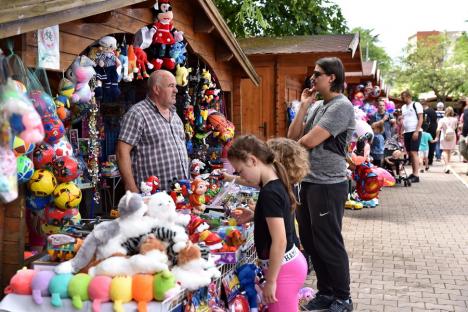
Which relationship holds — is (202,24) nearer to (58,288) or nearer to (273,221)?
(273,221)

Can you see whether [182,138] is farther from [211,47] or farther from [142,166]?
[211,47]

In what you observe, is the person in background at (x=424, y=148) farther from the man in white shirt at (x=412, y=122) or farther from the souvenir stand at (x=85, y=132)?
the souvenir stand at (x=85, y=132)

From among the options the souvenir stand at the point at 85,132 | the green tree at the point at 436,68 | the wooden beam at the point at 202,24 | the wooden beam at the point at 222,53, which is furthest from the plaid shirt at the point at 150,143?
the green tree at the point at 436,68

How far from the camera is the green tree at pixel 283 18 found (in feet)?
56.4

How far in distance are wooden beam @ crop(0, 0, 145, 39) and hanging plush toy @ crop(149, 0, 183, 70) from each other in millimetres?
1575

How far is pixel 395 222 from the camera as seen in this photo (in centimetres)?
894

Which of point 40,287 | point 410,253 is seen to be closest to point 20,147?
point 40,287

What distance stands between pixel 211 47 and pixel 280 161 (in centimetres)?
387

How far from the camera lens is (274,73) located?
11188mm

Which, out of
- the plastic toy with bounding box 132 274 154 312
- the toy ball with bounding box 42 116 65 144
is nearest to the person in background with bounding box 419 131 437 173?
the toy ball with bounding box 42 116 65 144

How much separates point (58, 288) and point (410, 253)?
520 centimetres

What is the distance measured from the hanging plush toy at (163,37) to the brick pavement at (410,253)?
260 cm

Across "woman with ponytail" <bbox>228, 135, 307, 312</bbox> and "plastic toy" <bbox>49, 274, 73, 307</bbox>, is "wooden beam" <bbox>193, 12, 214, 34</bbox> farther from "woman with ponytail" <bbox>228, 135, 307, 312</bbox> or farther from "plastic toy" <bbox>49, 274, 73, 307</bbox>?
"plastic toy" <bbox>49, 274, 73, 307</bbox>

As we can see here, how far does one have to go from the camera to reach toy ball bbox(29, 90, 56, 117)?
11.5 ft
